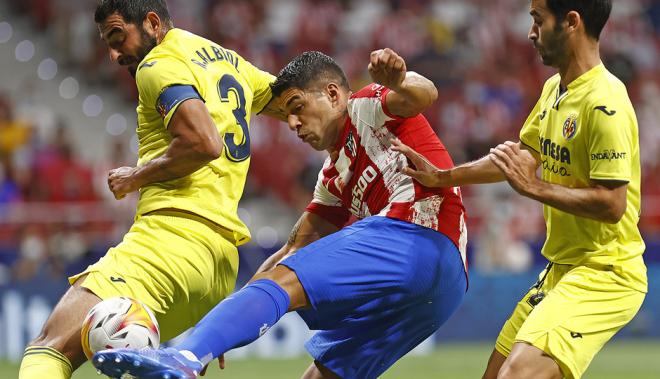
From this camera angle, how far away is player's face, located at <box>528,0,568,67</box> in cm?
500

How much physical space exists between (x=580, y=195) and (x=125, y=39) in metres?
2.42

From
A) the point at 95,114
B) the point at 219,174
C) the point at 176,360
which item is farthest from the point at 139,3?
the point at 95,114

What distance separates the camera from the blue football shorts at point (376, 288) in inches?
198

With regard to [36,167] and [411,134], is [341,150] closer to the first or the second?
[411,134]

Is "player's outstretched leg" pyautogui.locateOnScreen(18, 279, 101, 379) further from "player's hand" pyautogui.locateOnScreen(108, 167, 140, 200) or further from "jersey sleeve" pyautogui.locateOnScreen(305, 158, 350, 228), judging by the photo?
"jersey sleeve" pyautogui.locateOnScreen(305, 158, 350, 228)

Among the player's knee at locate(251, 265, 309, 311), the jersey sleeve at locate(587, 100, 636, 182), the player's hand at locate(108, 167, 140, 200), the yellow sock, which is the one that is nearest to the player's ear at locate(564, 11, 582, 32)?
the jersey sleeve at locate(587, 100, 636, 182)

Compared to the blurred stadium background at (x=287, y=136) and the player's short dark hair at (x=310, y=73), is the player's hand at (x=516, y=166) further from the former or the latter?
the blurred stadium background at (x=287, y=136)

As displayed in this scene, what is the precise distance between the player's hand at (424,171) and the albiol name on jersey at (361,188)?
24cm

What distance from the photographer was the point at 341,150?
568 centimetres

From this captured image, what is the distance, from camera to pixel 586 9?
4.97 meters

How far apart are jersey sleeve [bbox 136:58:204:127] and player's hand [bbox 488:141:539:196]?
1509 millimetres

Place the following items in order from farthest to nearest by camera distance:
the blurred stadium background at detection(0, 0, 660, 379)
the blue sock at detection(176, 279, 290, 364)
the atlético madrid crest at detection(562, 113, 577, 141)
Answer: the blurred stadium background at detection(0, 0, 660, 379) → the atlético madrid crest at detection(562, 113, 577, 141) → the blue sock at detection(176, 279, 290, 364)

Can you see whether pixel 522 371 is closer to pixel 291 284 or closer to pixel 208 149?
pixel 291 284

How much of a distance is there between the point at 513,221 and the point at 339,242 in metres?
9.08
